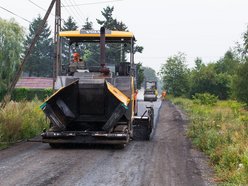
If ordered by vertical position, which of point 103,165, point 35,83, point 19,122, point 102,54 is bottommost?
point 103,165

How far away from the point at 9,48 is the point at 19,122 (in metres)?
41.8

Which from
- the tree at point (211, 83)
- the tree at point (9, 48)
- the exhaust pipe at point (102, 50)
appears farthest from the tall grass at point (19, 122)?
the tree at point (211, 83)

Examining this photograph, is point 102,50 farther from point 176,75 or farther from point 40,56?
point 40,56

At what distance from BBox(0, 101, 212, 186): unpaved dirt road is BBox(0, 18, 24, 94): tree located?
4095 centimetres

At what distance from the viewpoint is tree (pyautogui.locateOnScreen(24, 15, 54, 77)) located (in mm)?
94562

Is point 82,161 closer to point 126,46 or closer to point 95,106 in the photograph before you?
point 95,106

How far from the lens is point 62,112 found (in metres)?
13.4

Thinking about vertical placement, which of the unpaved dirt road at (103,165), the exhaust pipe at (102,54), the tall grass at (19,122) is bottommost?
the unpaved dirt road at (103,165)

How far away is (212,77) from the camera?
2608 inches

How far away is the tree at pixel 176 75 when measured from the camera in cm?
7750

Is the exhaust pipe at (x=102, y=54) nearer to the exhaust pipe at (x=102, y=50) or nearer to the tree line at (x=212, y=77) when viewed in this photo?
the exhaust pipe at (x=102, y=50)

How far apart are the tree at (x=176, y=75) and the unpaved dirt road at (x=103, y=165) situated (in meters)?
63.8

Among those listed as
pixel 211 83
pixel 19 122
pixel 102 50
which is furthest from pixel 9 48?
pixel 102 50

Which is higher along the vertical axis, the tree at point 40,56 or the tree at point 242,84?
the tree at point 40,56
